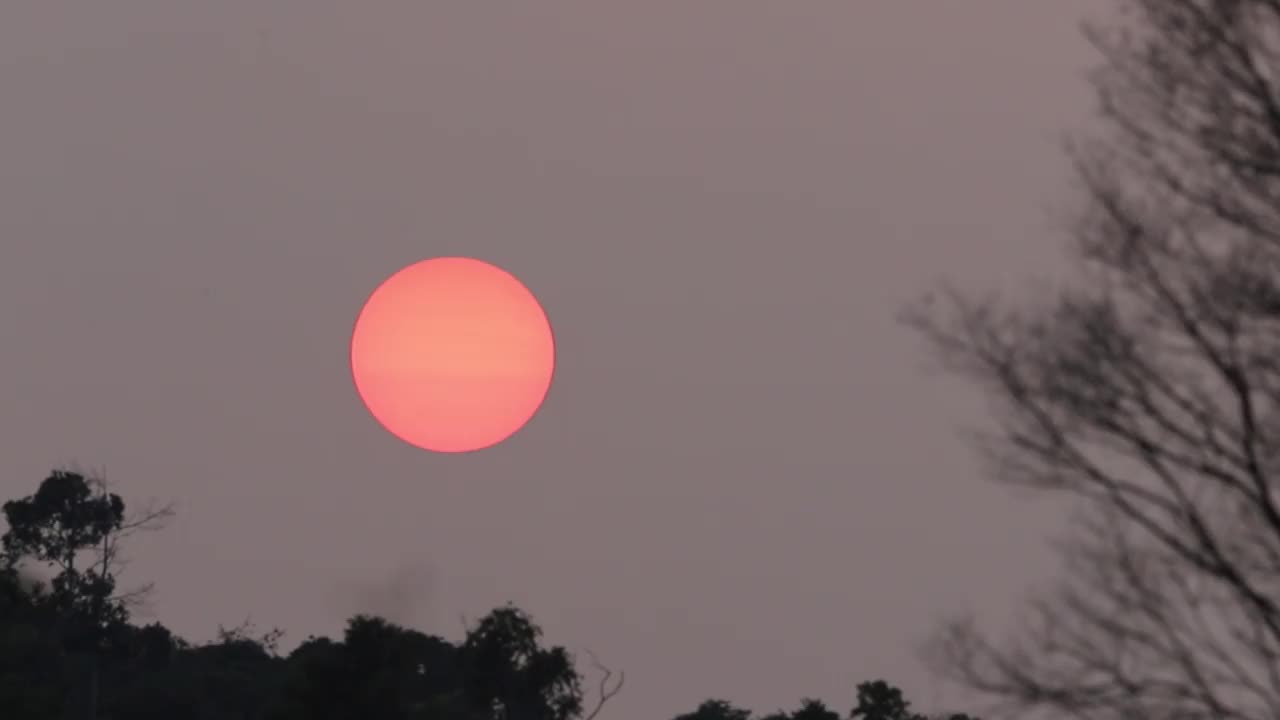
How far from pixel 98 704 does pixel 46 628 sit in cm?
436

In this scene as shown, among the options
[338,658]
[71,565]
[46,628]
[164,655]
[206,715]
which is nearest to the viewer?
[338,658]

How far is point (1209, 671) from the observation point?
499 inches

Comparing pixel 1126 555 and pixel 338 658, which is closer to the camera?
pixel 1126 555

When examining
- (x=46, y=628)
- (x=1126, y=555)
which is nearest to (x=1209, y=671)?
(x=1126, y=555)

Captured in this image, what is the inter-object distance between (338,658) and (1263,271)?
37.7 metres

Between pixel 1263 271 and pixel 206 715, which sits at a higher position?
pixel 206 715

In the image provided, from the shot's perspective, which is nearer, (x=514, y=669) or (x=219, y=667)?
(x=514, y=669)

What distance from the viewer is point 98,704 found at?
7819 centimetres

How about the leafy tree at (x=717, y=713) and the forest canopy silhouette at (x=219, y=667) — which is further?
the leafy tree at (x=717, y=713)

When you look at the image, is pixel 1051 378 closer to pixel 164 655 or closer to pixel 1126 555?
pixel 1126 555

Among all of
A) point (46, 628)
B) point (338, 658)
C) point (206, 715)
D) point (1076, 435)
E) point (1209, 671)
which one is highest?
point (46, 628)

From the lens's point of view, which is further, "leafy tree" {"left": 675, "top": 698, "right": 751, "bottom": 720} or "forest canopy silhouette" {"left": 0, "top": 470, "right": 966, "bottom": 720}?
"leafy tree" {"left": 675, "top": 698, "right": 751, "bottom": 720}

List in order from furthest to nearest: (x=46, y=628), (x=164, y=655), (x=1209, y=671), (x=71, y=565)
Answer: (x=164, y=655) → (x=71, y=565) → (x=46, y=628) → (x=1209, y=671)

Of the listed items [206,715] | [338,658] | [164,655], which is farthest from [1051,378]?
[164,655]
